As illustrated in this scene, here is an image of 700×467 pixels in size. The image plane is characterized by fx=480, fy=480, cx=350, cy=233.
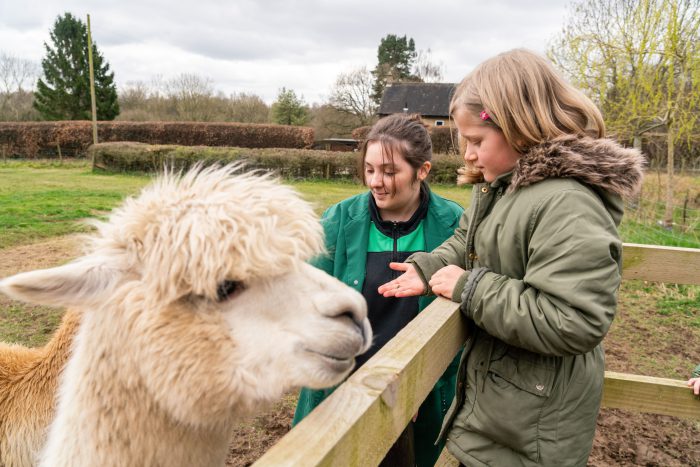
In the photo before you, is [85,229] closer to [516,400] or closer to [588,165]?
[516,400]

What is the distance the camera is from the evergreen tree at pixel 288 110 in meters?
42.2

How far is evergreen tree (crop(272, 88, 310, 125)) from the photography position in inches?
1663

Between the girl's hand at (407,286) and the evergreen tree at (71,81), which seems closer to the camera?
the girl's hand at (407,286)

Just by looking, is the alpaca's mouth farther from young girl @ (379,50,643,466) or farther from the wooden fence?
young girl @ (379,50,643,466)

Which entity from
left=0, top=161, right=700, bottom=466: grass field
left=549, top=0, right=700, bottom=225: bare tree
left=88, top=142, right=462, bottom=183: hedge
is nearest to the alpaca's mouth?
left=0, top=161, right=700, bottom=466: grass field

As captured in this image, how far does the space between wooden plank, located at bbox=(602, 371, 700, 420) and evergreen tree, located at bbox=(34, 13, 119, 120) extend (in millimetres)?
43864

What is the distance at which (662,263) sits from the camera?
8.26 feet

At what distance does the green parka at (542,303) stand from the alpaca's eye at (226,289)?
0.73m

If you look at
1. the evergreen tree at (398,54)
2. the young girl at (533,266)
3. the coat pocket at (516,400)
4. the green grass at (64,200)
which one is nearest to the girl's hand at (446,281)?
the young girl at (533,266)

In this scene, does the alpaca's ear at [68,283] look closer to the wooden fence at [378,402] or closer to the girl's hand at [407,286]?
the wooden fence at [378,402]

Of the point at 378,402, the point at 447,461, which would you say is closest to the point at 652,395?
the point at 447,461

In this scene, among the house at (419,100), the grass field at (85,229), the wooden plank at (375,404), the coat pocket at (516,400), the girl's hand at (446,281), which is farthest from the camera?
the house at (419,100)

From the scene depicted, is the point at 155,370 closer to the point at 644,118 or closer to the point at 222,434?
the point at 222,434

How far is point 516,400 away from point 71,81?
158 feet
